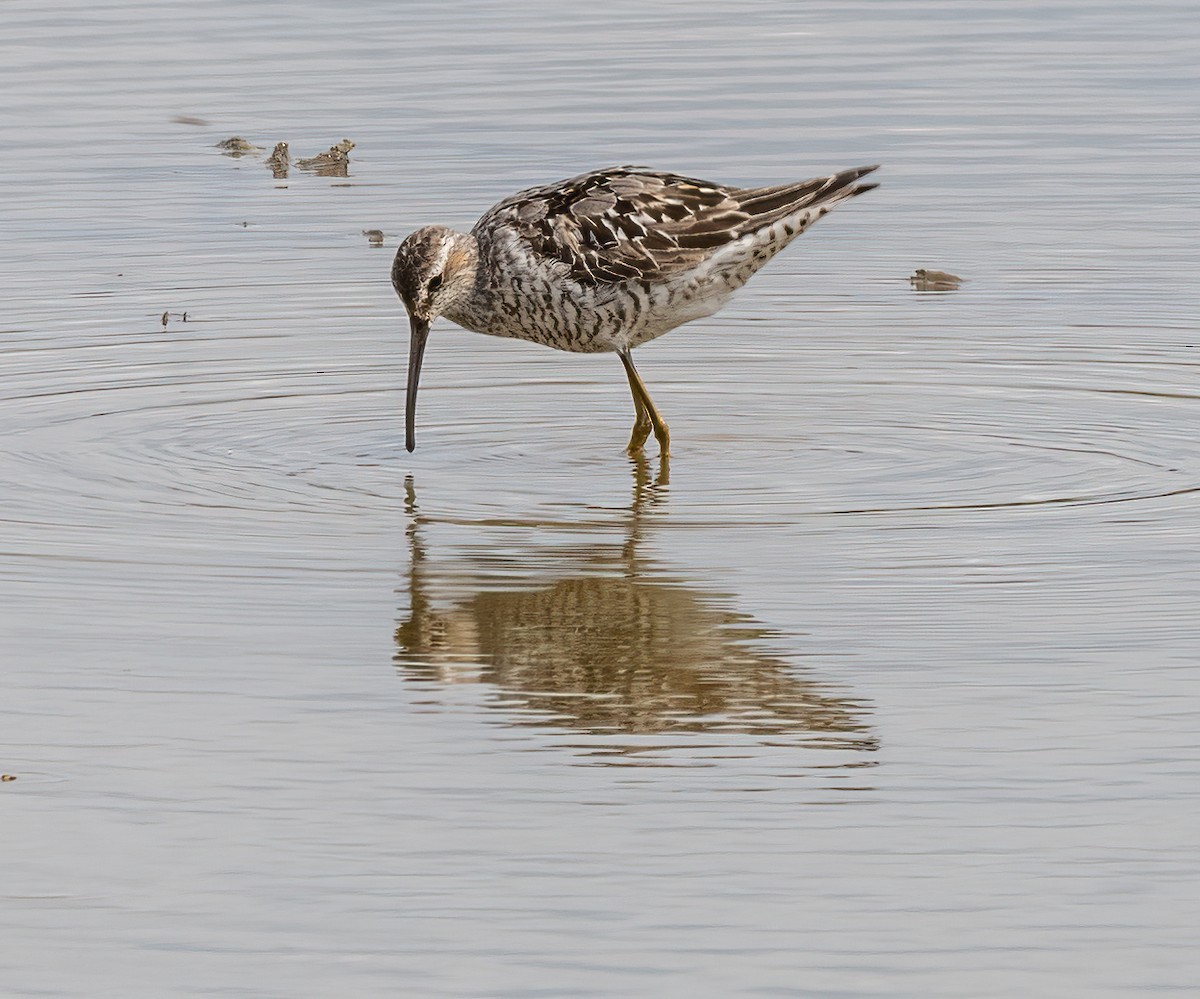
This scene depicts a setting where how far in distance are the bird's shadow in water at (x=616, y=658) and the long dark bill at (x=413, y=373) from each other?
1.47 metres

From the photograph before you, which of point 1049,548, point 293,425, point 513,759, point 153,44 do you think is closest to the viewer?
point 513,759

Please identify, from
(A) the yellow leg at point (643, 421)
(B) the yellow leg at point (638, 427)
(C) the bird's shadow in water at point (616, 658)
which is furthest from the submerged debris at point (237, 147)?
(C) the bird's shadow in water at point (616, 658)

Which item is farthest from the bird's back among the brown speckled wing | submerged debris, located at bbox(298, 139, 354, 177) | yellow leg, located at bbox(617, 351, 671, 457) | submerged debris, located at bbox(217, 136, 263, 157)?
submerged debris, located at bbox(217, 136, 263, 157)

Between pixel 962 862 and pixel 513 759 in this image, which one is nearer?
pixel 962 862

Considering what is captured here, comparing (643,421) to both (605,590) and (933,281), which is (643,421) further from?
(933,281)

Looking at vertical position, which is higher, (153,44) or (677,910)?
(153,44)

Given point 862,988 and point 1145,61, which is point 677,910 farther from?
point 1145,61

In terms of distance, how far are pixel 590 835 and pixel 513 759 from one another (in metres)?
0.64

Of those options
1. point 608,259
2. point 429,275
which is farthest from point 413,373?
point 608,259

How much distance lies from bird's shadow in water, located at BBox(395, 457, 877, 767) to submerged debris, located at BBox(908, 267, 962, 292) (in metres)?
4.91

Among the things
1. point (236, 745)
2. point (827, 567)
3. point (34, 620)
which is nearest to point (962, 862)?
point (236, 745)

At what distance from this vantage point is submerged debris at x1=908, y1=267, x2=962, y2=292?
14.4 metres

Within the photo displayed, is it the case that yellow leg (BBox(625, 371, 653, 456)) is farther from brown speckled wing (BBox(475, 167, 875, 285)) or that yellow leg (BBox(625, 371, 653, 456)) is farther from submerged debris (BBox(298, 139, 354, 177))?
submerged debris (BBox(298, 139, 354, 177))

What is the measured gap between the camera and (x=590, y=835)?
663 cm
